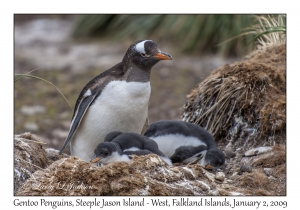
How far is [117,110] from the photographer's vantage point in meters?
4.64

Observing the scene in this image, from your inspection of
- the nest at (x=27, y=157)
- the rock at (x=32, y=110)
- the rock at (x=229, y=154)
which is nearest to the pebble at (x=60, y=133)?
the rock at (x=32, y=110)

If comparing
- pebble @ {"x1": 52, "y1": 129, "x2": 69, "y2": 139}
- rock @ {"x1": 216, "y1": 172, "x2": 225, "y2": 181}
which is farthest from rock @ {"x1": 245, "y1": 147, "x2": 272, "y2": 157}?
pebble @ {"x1": 52, "y1": 129, "x2": 69, "y2": 139}

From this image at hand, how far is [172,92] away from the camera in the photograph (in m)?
10.0

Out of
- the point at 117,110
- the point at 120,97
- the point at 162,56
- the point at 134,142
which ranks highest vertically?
the point at 162,56

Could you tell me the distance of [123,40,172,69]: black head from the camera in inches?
181

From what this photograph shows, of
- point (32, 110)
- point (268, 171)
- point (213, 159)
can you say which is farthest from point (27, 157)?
point (32, 110)

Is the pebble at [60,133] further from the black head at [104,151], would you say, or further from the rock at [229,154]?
the black head at [104,151]

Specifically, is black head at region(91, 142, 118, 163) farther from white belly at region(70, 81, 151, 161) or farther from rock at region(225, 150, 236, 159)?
rock at region(225, 150, 236, 159)

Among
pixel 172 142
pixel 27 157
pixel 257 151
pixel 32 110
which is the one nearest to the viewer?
pixel 27 157

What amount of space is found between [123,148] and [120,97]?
0.55 metres

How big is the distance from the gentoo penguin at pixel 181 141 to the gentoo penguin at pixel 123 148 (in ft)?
0.94

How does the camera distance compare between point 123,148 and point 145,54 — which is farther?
point 145,54

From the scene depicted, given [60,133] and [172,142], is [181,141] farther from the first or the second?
[60,133]
